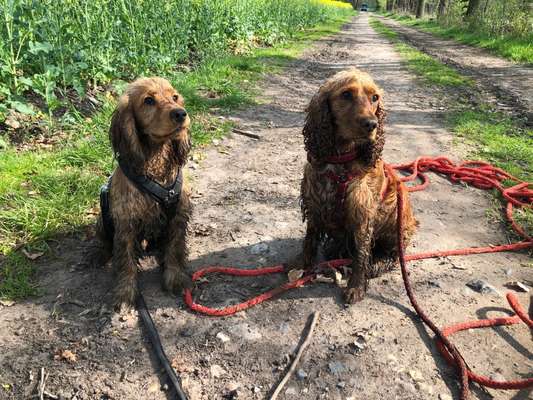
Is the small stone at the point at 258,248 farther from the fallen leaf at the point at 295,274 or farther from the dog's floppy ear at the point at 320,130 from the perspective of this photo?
the dog's floppy ear at the point at 320,130

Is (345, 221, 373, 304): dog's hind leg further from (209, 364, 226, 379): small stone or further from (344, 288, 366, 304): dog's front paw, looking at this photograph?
(209, 364, 226, 379): small stone

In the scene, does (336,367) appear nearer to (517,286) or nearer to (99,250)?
(517,286)

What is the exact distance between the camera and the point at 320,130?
317 cm

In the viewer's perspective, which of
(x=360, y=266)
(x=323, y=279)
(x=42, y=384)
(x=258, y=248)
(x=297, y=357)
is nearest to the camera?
(x=42, y=384)

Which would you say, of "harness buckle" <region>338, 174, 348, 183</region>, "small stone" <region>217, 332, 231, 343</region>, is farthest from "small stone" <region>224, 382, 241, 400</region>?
"harness buckle" <region>338, 174, 348, 183</region>

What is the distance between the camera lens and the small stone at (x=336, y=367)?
8.89ft

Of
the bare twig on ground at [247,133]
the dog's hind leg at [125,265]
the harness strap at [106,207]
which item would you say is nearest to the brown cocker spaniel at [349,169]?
the dog's hind leg at [125,265]

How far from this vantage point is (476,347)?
2916 mm

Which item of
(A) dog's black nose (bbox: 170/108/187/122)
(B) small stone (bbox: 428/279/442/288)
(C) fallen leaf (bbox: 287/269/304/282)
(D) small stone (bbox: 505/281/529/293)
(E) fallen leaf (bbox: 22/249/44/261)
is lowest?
(B) small stone (bbox: 428/279/442/288)

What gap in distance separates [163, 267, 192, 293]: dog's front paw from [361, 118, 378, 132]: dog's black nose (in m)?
1.85

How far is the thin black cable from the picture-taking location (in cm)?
254

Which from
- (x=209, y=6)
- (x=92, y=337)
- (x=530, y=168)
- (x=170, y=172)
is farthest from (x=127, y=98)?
(x=209, y=6)

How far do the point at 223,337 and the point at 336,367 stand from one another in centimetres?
80

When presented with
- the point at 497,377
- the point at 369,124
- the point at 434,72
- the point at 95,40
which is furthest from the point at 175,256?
the point at 434,72
